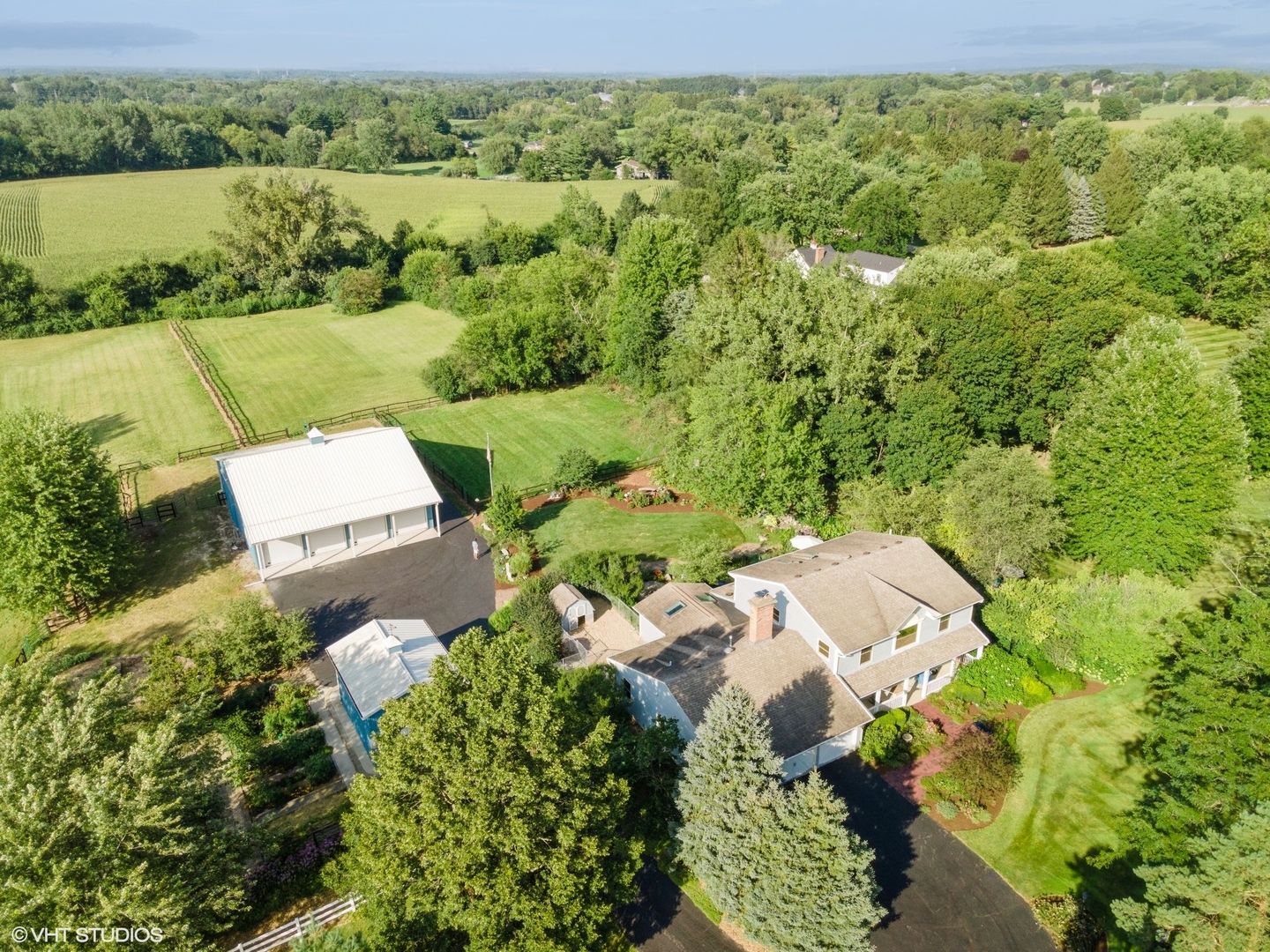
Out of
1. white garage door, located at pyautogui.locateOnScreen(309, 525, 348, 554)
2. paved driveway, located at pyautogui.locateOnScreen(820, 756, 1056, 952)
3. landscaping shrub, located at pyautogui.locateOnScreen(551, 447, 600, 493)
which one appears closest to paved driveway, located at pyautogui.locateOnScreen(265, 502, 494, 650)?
white garage door, located at pyautogui.locateOnScreen(309, 525, 348, 554)

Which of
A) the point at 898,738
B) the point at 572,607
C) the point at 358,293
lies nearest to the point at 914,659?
the point at 898,738

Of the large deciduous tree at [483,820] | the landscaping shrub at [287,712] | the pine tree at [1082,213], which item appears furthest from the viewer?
the pine tree at [1082,213]

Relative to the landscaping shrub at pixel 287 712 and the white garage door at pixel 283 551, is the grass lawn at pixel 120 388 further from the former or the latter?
the landscaping shrub at pixel 287 712

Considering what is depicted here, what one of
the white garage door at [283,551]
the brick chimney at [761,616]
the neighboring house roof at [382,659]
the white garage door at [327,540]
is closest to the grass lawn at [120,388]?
the white garage door at [283,551]

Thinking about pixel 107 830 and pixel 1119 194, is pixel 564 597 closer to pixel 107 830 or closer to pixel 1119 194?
pixel 107 830

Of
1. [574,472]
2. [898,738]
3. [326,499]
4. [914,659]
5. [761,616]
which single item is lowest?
[898,738]

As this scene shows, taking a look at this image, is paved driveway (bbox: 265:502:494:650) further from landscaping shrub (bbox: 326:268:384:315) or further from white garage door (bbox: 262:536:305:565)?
landscaping shrub (bbox: 326:268:384:315)

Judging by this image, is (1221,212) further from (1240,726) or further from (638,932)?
(638,932)
